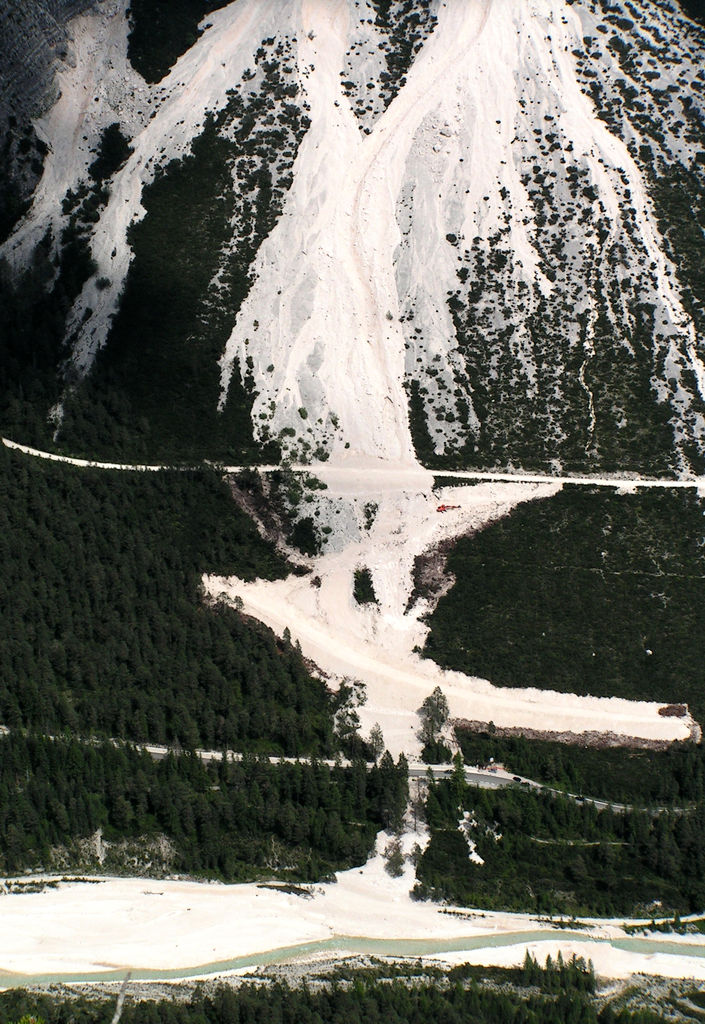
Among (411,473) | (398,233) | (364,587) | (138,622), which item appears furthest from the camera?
(398,233)

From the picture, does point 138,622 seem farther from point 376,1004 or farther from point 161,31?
point 161,31

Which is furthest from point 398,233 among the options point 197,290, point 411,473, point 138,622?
point 138,622

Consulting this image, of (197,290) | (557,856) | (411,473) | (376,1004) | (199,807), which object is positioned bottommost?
(557,856)

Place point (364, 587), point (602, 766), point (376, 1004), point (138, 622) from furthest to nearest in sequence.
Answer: point (364, 587), point (138, 622), point (602, 766), point (376, 1004)

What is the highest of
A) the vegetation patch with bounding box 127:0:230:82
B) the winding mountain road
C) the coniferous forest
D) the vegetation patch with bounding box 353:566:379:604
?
the vegetation patch with bounding box 127:0:230:82

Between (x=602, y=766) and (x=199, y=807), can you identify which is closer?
(x=199, y=807)

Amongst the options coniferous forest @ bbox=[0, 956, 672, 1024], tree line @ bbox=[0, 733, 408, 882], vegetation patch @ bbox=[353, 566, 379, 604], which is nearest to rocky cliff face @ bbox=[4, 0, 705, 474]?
vegetation patch @ bbox=[353, 566, 379, 604]

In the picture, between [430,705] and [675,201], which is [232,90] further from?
[430,705]

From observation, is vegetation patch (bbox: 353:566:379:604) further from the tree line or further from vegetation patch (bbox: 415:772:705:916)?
vegetation patch (bbox: 415:772:705:916)

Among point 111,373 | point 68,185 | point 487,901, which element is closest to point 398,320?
point 111,373
